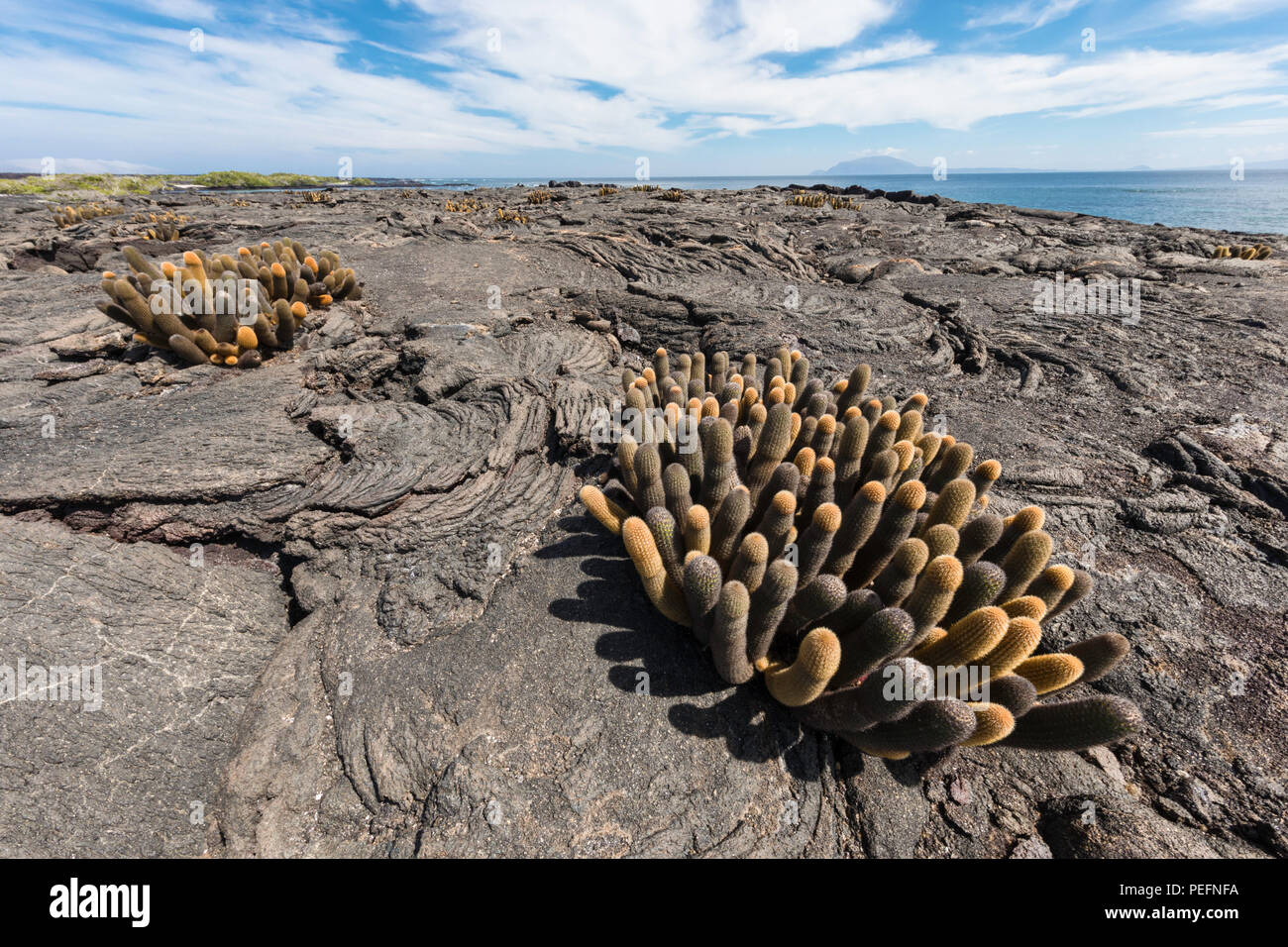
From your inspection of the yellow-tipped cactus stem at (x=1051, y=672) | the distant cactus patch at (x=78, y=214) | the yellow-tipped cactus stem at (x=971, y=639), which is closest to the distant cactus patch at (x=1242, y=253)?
the yellow-tipped cactus stem at (x=1051, y=672)

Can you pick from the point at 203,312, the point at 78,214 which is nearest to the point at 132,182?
the point at 78,214

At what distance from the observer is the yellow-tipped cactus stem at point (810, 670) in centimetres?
215

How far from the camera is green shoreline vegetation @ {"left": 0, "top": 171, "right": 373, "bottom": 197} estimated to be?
34.3m

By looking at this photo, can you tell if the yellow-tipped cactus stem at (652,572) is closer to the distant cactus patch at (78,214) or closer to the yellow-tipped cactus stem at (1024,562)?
the yellow-tipped cactus stem at (1024,562)

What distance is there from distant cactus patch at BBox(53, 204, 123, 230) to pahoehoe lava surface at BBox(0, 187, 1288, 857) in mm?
16734

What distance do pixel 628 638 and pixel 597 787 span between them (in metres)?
0.79

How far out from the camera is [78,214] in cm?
1903

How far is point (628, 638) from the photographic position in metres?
3.00

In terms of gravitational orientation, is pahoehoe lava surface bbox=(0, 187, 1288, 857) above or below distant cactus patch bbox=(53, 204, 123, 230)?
below

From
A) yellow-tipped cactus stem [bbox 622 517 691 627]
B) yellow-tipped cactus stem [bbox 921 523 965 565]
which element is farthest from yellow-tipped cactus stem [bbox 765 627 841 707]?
yellow-tipped cactus stem [bbox 921 523 965 565]

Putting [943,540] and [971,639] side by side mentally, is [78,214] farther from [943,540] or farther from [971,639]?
[971,639]

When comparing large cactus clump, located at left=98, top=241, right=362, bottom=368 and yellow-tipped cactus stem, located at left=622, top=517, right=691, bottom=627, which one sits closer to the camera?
yellow-tipped cactus stem, located at left=622, top=517, right=691, bottom=627

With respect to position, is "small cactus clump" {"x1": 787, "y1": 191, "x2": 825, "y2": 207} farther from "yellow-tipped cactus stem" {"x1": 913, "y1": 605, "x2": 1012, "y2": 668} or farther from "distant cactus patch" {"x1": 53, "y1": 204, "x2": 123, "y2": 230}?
"distant cactus patch" {"x1": 53, "y1": 204, "x2": 123, "y2": 230}

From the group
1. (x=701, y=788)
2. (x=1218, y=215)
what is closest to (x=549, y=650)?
(x=701, y=788)
